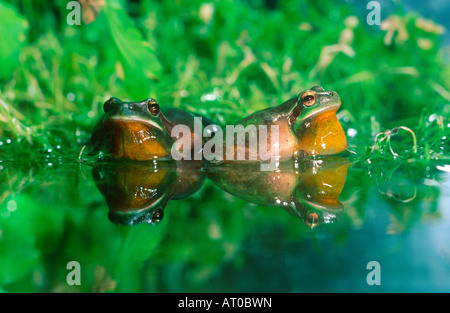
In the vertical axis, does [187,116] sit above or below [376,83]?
below

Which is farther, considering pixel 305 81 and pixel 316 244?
pixel 305 81

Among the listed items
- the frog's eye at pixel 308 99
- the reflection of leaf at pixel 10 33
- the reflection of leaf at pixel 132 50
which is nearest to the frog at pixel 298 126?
the frog's eye at pixel 308 99

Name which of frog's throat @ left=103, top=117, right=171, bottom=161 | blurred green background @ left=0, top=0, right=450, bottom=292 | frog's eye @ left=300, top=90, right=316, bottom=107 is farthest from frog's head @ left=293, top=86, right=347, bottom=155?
frog's throat @ left=103, top=117, right=171, bottom=161

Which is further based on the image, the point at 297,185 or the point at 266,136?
the point at 266,136

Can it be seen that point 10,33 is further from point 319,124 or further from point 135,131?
point 319,124

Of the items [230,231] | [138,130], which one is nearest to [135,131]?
[138,130]

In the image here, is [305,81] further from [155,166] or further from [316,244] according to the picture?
[316,244]
